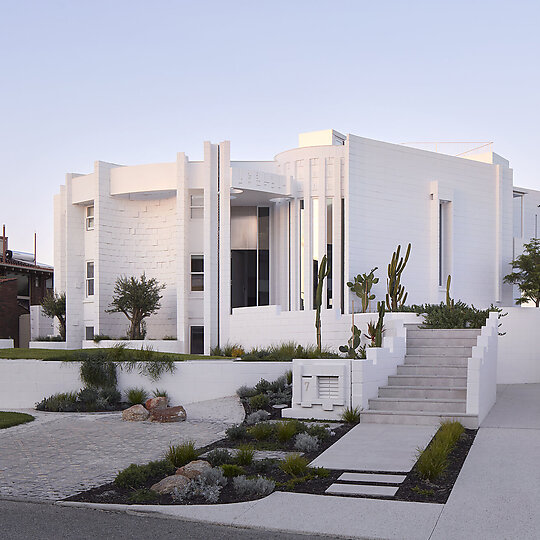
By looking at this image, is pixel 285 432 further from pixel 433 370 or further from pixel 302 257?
pixel 302 257

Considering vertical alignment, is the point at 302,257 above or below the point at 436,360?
above

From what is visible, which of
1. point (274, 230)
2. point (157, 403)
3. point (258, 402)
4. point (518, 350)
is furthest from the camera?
point (274, 230)

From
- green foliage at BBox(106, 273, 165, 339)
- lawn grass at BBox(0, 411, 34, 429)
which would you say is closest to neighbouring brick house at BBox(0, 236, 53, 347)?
green foliage at BBox(106, 273, 165, 339)

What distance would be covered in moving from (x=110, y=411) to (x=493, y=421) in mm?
7946

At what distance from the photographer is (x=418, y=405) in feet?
41.8

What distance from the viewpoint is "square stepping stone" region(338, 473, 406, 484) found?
8266 millimetres

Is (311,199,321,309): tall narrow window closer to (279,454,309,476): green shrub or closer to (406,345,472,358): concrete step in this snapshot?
(406,345,472,358): concrete step

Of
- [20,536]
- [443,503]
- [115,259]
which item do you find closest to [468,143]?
[115,259]

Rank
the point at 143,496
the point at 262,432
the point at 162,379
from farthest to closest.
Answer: the point at 162,379
the point at 262,432
the point at 143,496

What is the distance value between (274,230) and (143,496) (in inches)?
776

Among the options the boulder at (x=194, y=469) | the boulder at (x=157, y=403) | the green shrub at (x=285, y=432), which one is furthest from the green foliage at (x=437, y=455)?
the boulder at (x=157, y=403)

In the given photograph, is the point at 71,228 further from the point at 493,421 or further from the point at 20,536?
the point at 20,536

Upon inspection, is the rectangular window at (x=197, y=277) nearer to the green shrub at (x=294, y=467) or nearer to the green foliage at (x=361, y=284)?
the green foliage at (x=361, y=284)

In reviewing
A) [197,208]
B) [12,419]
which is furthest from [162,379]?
[197,208]
